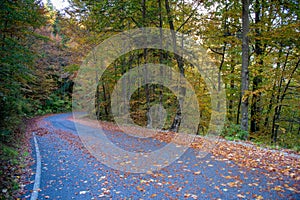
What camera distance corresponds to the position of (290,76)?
980 cm

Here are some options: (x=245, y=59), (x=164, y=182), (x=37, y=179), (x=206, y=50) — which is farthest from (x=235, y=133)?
(x=37, y=179)

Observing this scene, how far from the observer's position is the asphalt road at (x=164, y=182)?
4000mm

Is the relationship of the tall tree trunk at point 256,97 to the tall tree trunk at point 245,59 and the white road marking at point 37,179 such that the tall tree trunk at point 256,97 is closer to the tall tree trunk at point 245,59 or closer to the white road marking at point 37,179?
the tall tree trunk at point 245,59

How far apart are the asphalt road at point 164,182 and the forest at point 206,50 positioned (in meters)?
1.95

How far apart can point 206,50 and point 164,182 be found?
11.3 meters

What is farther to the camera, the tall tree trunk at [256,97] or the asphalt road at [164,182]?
the tall tree trunk at [256,97]

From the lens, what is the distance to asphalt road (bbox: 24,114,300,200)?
157 inches

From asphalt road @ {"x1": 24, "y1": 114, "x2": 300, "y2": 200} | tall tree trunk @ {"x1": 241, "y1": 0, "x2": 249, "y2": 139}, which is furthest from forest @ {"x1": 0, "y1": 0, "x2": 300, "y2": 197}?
asphalt road @ {"x1": 24, "y1": 114, "x2": 300, "y2": 200}

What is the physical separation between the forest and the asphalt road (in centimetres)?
195

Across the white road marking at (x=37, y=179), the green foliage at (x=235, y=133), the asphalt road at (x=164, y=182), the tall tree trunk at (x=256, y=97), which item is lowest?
the white road marking at (x=37, y=179)

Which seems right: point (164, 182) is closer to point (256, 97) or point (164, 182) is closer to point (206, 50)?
point (256, 97)

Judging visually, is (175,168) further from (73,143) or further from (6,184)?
(73,143)

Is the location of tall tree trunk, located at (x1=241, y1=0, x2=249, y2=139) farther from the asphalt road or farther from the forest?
the asphalt road

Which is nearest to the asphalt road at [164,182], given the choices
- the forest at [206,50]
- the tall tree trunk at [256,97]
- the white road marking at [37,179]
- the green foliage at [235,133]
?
the white road marking at [37,179]
